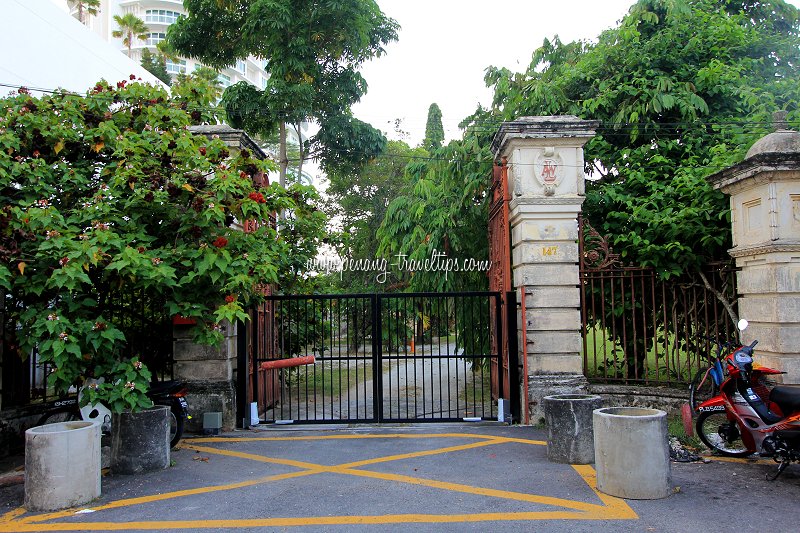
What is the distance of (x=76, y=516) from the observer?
5.54 metres

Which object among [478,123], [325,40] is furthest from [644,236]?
[325,40]

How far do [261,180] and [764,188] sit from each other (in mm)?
7130

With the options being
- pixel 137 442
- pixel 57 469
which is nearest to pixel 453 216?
pixel 137 442

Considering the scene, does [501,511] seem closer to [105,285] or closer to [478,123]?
[105,285]

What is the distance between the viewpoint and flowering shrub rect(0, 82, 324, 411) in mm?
6262

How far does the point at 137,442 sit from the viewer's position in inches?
269

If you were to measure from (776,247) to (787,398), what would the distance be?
2199 mm

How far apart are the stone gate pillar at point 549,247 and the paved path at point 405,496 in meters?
1.33

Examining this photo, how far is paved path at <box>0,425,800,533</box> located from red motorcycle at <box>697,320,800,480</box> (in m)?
0.32

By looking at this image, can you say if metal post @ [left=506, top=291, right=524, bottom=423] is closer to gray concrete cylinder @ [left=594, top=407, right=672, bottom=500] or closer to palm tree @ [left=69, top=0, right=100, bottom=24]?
gray concrete cylinder @ [left=594, top=407, right=672, bottom=500]

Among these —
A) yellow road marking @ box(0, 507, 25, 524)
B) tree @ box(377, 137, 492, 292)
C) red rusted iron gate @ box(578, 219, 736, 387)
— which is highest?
tree @ box(377, 137, 492, 292)

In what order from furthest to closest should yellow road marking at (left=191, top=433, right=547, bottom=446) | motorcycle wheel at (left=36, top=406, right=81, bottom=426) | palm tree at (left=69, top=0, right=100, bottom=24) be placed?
palm tree at (left=69, top=0, right=100, bottom=24) < yellow road marking at (left=191, top=433, right=547, bottom=446) < motorcycle wheel at (left=36, top=406, right=81, bottom=426)

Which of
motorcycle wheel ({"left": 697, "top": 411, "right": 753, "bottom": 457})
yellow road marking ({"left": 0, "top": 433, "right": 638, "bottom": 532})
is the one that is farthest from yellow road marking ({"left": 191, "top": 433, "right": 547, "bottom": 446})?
motorcycle wheel ({"left": 697, "top": 411, "right": 753, "bottom": 457})

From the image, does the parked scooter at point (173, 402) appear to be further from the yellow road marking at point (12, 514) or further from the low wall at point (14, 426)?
the yellow road marking at point (12, 514)
